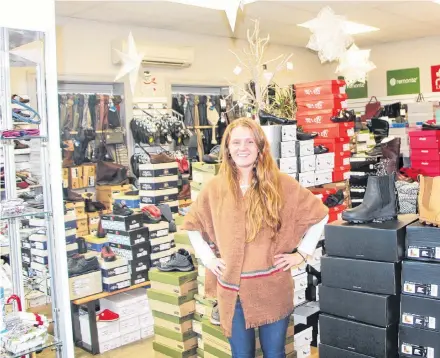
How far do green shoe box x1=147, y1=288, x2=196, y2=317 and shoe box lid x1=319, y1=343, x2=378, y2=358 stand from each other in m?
0.93

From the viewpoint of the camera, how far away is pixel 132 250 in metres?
4.20

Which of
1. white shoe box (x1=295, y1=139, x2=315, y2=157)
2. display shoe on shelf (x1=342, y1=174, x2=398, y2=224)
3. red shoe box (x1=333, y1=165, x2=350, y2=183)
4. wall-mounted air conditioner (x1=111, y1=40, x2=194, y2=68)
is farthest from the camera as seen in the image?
wall-mounted air conditioner (x1=111, y1=40, x2=194, y2=68)

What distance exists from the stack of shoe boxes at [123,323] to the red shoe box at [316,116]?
208 centimetres

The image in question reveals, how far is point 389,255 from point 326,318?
0.52 metres

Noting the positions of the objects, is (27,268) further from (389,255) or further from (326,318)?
(389,255)

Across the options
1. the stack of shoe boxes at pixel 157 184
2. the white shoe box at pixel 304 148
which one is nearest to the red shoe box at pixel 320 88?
the white shoe box at pixel 304 148

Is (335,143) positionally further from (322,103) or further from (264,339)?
(264,339)

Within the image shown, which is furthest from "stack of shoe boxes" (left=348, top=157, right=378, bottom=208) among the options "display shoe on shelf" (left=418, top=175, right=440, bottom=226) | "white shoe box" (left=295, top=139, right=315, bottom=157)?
"display shoe on shelf" (left=418, top=175, right=440, bottom=226)

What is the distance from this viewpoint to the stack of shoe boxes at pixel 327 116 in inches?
180

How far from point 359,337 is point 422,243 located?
1.92 ft

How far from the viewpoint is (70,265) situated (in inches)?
154

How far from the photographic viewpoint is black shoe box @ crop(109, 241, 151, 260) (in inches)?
165

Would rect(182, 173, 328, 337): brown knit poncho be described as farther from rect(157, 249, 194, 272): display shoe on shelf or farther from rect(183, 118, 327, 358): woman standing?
rect(157, 249, 194, 272): display shoe on shelf

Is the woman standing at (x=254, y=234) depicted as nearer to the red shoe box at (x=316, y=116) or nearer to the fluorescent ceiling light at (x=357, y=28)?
the red shoe box at (x=316, y=116)
